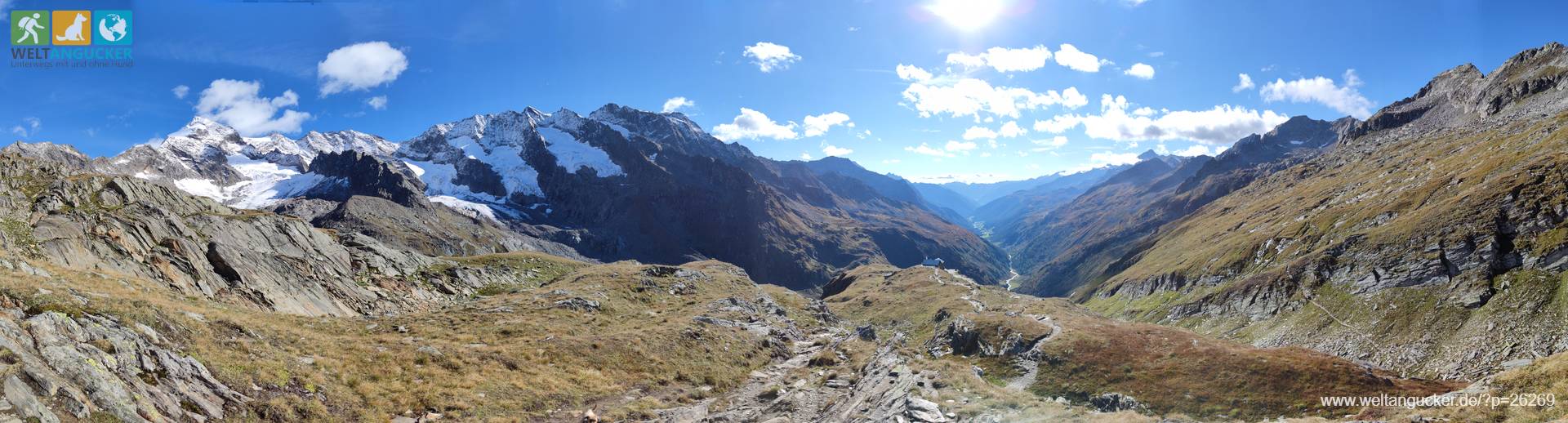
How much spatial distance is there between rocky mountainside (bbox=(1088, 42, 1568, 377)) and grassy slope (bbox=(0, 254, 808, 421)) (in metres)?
60.4

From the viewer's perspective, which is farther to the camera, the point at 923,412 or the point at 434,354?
the point at 434,354

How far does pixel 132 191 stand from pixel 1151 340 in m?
101

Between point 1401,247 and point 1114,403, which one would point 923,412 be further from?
point 1401,247

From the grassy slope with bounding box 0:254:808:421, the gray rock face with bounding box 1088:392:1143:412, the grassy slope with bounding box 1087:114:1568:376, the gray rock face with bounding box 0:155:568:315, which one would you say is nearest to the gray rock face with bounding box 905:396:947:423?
the gray rock face with bounding box 1088:392:1143:412

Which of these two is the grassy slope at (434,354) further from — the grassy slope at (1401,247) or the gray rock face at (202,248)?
the grassy slope at (1401,247)

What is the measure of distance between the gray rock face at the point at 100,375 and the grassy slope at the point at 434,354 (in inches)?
49.4

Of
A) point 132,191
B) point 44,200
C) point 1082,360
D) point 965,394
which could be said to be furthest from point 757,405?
point 132,191

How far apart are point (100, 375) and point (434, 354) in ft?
57.6

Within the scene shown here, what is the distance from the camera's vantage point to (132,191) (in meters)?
61.3

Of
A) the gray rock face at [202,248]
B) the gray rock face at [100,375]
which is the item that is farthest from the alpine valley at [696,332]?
the gray rock face at [202,248]

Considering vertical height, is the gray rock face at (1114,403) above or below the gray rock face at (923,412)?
below

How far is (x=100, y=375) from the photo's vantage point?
16656 mm

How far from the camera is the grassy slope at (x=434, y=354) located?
2322 cm

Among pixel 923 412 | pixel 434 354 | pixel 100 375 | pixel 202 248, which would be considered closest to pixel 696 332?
pixel 434 354
